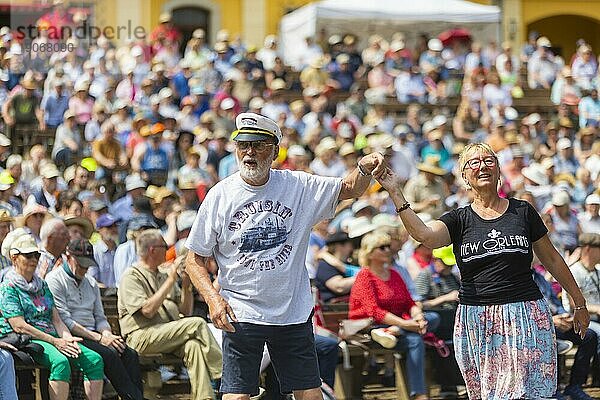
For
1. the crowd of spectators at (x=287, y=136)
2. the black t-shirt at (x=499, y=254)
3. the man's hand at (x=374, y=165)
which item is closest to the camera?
the man's hand at (x=374, y=165)

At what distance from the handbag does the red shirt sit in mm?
2585

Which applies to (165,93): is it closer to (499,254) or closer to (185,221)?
(185,221)

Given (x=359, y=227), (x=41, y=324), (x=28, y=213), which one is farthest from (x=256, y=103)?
(x=41, y=324)

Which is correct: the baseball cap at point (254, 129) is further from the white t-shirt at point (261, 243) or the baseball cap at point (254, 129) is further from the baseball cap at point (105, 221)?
the baseball cap at point (105, 221)

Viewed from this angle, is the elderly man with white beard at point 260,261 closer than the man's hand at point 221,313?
No

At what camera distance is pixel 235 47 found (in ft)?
75.6

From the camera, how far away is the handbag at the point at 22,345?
8.95m

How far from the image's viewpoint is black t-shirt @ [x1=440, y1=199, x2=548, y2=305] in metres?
7.25

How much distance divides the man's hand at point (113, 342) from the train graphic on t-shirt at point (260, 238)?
2749 millimetres

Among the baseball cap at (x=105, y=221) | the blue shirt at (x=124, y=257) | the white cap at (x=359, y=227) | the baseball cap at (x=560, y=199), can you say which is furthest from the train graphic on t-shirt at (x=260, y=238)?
the baseball cap at (x=560, y=199)

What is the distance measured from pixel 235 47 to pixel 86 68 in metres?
3.97

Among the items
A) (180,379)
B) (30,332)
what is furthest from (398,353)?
(30,332)

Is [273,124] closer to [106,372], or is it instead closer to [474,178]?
[474,178]

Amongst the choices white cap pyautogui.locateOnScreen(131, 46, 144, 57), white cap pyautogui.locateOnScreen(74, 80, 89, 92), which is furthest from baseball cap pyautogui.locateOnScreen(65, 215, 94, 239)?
white cap pyautogui.locateOnScreen(131, 46, 144, 57)
